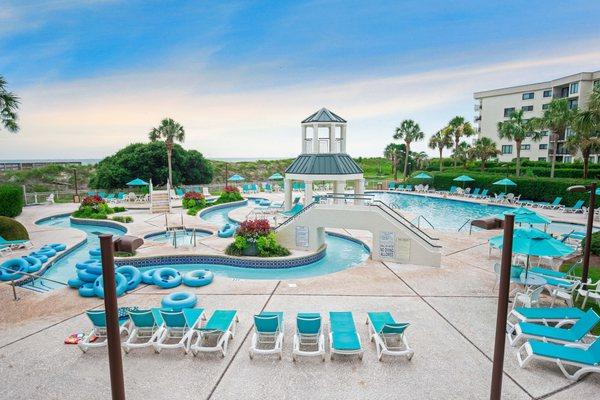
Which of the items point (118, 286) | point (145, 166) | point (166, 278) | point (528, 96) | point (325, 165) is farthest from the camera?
point (528, 96)

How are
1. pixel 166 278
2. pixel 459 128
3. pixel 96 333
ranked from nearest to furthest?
pixel 96 333, pixel 166 278, pixel 459 128

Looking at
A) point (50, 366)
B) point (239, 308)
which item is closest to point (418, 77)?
point (239, 308)

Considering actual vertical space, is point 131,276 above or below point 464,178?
below

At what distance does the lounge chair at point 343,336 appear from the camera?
→ 7.47m

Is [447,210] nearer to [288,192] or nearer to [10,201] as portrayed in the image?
[288,192]

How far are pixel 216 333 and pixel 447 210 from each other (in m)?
27.3

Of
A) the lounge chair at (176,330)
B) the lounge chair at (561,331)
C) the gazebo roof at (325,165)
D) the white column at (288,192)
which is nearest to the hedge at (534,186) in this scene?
the gazebo roof at (325,165)

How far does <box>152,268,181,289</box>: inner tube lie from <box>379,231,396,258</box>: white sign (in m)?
8.35

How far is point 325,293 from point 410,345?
375 cm

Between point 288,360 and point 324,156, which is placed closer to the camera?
point 288,360

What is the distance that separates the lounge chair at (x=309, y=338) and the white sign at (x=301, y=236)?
819 cm

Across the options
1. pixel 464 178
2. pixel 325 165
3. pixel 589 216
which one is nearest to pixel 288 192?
pixel 325 165

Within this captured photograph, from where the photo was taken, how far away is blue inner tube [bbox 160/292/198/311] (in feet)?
33.3

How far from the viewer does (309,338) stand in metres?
8.14
